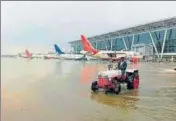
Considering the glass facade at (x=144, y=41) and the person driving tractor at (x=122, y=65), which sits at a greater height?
the glass facade at (x=144, y=41)

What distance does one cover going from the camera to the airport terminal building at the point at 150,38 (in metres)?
102

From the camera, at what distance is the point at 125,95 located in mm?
15891

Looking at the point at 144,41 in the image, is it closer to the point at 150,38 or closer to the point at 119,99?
the point at 150,38

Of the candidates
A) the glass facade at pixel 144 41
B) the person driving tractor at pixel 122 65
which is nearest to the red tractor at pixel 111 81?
the person driving tractor at pixel 122 65

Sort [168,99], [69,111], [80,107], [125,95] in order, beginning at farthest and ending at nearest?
[125,95], [168,99], [80,107], [69,111]

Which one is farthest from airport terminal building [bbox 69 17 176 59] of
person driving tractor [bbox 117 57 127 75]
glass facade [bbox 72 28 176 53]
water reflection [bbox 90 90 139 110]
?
water reflection [bbox 90 90 139 110]

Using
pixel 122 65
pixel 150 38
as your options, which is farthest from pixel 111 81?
pixel 150 38

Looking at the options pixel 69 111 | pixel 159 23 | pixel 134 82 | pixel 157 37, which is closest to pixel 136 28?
pixel 157 37

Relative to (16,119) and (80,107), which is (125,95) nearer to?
(80,107)

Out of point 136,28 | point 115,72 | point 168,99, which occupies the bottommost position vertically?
point 168,99

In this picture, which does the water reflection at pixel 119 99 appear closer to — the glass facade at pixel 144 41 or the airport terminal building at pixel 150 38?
the airport terminal building at pixel 150 38

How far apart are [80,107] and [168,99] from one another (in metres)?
4.56

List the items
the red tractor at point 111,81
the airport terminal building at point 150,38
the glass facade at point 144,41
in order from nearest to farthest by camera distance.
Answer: the red tractor at point 111,81, the airport terminal building at point 150,38, the glass facade at point 144,41

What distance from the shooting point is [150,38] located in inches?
4513
